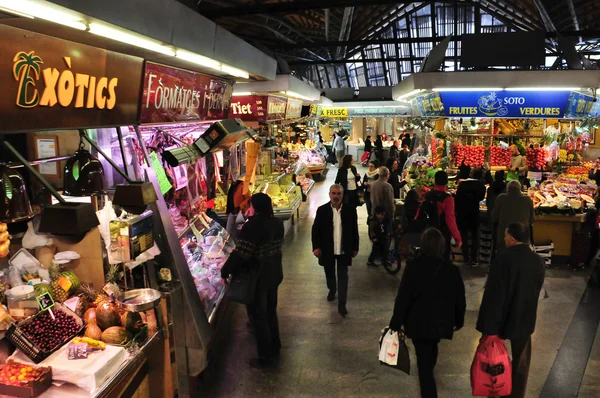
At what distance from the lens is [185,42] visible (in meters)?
3.61

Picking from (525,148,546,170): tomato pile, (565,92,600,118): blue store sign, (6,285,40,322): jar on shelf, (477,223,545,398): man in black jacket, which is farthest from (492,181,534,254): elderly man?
(6,285,40,322): jar on shelf

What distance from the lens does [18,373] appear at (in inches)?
118

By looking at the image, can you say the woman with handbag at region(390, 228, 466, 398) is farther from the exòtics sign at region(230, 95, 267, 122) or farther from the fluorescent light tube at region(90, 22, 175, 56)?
the exòtics sign at region(230, 95, 267, 122)

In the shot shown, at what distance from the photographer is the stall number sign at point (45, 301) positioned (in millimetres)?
3324

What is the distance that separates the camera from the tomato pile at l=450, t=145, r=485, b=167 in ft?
36.8

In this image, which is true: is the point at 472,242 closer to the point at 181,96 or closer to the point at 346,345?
the point at 346,345

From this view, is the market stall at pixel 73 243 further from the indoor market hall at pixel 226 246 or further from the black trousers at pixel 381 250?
the black trousers at pixel 381 250

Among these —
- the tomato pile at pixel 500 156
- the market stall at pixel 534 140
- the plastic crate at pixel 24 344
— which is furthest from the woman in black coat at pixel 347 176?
the plastic crate at pixel 24 344

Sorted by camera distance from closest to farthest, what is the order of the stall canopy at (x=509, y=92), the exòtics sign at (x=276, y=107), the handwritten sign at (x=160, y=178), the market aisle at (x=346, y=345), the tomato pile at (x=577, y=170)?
1. the market aisle at (x=346, y=345)
2. the handwritten sign at (x=160, y=178)
3. the stall canopy at (x=509, y=92)
4. the exòtics sign at (x=276, y=107)
5. the tomato pile at (x=577, y=170)

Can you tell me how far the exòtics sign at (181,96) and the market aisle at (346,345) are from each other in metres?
2.47

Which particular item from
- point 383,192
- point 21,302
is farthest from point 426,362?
point 383,192

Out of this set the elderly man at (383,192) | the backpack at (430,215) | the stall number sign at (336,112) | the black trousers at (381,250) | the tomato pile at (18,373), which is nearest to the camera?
the tomato pile at (18,373)

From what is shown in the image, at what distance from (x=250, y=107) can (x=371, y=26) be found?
11.8 meters

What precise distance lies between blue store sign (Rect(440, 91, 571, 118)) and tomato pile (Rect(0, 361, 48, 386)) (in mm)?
8636
